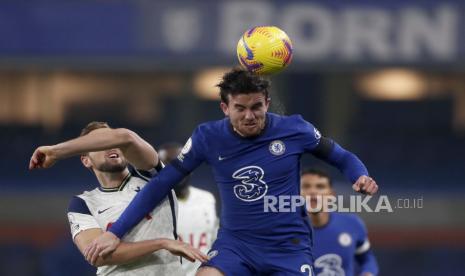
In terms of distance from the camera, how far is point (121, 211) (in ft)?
18.3

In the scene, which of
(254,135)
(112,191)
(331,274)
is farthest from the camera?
(331,274)

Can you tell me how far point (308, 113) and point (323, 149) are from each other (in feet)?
37.8

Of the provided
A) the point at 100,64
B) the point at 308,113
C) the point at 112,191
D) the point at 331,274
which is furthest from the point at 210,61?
the point at 112,191

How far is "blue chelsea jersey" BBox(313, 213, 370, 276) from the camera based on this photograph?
7.35m

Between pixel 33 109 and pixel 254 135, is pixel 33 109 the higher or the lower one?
the lower one

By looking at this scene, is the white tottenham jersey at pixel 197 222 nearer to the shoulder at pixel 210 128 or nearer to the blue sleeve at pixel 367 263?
the blue sleeve at pixel 367 263

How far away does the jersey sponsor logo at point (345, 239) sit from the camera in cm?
739

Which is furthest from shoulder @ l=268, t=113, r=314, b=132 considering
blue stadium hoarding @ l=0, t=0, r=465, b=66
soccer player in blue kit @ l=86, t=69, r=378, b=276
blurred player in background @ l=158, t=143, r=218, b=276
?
blue stadium hoarding @ l=0, t=0, r=465, b=66

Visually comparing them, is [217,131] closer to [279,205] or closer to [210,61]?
[279,205]

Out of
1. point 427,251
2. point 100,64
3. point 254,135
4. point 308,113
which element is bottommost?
point 427,251

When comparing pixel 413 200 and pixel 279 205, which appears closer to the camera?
pixel 279 205

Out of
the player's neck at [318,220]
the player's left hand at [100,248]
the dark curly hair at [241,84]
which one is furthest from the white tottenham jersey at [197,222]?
the dark curly hair at [241,84]

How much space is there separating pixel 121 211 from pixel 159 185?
Answer: 418 mm

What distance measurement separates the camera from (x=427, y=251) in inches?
593
